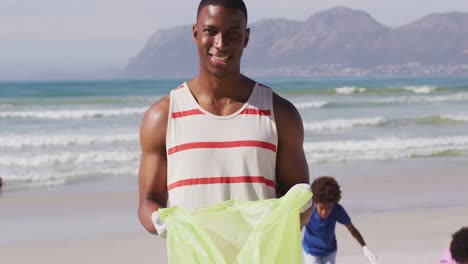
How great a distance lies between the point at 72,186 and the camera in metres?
13.1

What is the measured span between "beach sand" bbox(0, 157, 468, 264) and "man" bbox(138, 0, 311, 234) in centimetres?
570

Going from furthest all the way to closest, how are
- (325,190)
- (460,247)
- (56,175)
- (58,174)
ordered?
(58,174)
(56,175)
(325,190)
(460,247)

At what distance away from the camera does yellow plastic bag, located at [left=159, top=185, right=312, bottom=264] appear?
2.34 meters

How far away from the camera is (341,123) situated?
23.4 metres

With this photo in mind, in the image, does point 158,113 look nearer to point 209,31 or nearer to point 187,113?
point 187,113

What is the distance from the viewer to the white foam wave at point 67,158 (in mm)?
16328

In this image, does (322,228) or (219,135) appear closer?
(219,135)

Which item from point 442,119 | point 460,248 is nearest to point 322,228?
point 460,248

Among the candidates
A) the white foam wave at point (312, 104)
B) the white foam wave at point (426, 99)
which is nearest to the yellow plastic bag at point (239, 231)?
the white foam wave at point (312, 104)

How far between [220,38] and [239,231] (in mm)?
558

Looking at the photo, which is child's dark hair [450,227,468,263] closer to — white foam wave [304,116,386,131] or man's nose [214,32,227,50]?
man's nose [214,32,227,50]

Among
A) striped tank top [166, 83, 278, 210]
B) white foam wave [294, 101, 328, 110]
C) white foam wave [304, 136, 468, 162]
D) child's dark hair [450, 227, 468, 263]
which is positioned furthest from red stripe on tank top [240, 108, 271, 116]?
white foam wave [294, 101, 328, 110]

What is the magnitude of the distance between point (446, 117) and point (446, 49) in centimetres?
13537

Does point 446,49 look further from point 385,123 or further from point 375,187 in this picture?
point 375,187
